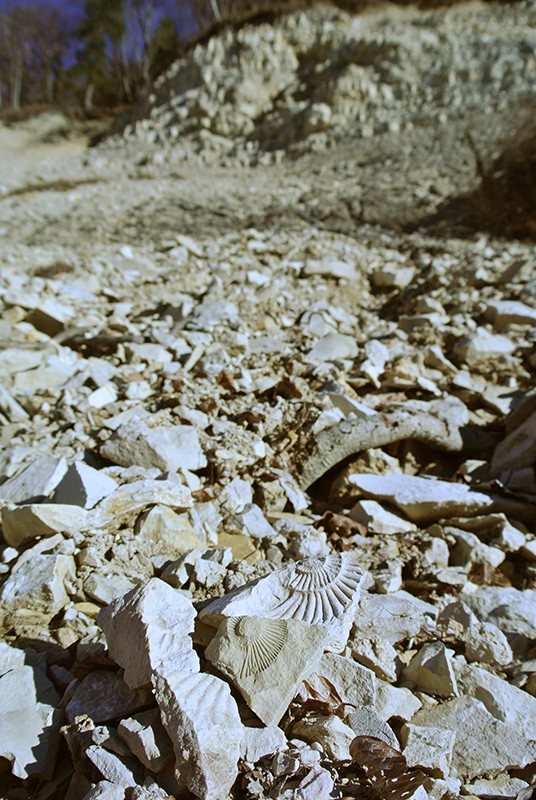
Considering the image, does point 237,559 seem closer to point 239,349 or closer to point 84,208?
point 239,349

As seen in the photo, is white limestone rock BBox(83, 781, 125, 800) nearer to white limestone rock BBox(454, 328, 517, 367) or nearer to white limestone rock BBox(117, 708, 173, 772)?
white limestone rock BBox(117, 708, 173, 772)

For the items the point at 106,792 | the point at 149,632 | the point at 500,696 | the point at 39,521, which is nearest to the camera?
the point at 106,792

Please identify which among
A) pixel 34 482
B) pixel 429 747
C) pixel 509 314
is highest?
pixel 509 314

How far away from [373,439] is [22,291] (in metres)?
2.95

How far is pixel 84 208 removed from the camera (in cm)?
796

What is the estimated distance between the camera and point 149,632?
1.39m

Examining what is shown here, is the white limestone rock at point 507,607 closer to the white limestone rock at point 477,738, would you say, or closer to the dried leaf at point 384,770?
the white limestone rock at point 477,738

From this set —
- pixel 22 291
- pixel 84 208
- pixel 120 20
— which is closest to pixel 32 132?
pixel 120 20

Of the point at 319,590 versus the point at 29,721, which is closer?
the point at 29,721

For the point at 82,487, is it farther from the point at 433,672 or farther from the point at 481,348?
the point at 481,348

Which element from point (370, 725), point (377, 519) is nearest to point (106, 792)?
point (370, 725)

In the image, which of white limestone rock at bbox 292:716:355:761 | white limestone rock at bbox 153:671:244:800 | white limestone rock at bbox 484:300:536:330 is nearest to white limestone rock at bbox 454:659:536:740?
white limestone rock at bbox 292:716:355:761

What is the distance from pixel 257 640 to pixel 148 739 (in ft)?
1.01

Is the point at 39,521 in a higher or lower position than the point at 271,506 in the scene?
higher
